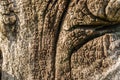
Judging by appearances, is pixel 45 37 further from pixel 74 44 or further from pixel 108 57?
pixel 108 57

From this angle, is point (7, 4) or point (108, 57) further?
point (7, 4)

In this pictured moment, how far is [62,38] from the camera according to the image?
60.3 inches

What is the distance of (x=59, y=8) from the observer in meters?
1.52

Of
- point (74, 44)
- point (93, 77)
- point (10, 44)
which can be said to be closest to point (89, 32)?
point (74, 44)

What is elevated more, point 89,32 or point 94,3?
point 94,3

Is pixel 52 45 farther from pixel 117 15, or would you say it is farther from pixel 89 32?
pixel 117 15

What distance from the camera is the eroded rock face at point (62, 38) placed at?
1481mm

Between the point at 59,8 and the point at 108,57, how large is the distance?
0.30 m

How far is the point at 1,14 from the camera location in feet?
5.23

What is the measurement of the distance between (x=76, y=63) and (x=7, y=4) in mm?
415

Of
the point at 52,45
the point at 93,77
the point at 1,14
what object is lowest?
the point at 93,77

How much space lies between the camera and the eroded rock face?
4.86 feet

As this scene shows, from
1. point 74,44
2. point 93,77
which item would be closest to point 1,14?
point 74,44

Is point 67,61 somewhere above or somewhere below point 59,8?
below
